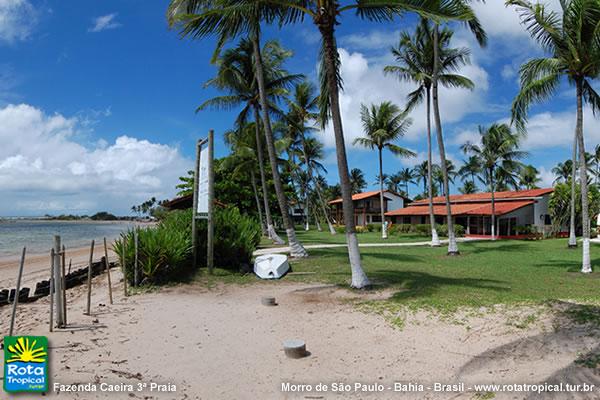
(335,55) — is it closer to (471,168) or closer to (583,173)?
(583,173)

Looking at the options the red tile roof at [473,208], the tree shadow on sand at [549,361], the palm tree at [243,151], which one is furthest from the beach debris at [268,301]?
the red tile roof at [473,208]

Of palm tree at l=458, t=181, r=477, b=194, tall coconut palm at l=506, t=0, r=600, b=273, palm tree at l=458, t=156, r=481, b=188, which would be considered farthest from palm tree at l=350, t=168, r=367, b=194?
tall coconut palm at l=506, t=0, r=600, b=273

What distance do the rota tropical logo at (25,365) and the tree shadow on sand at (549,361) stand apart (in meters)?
4.69

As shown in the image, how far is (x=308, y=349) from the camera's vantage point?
225 inches

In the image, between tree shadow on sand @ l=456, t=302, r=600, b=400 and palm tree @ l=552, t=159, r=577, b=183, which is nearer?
tree shadow on sand @ l=456, t=302, r=600, b=400

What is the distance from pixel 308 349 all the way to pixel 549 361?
2.98 m

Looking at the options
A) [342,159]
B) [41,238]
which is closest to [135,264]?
[342,159]

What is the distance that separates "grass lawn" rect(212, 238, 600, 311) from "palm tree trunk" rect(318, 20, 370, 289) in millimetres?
638

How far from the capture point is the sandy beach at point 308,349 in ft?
15.0

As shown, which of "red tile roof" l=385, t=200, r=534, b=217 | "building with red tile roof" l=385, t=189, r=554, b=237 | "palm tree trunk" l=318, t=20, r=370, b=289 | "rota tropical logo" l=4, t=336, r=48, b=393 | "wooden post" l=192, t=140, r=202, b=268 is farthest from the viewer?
"building with red tile roof" l=385, t=189, r=554, b=237

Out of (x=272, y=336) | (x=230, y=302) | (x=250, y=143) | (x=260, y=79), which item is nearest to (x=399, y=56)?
(x=260, y=79)

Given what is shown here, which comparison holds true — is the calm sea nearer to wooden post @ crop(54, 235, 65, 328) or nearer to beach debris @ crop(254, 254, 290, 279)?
beach debris @ crop(254, 254, 290, 279)

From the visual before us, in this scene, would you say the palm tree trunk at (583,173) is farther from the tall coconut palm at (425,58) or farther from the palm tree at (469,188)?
the palm tree at (469,188)

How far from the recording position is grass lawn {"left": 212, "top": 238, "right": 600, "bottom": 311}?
25.5ft
